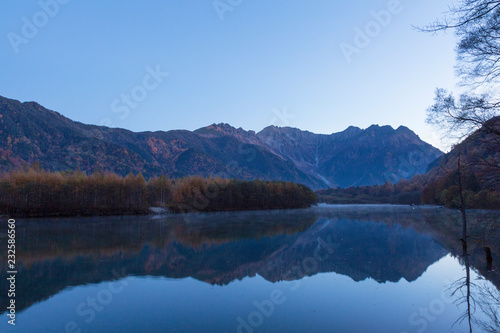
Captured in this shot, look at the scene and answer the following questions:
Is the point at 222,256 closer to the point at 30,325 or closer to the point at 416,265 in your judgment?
the point at 416,265

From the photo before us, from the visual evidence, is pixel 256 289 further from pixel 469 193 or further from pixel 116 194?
pixel 116 194

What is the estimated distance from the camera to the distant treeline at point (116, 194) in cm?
5135

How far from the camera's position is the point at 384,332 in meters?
7.00

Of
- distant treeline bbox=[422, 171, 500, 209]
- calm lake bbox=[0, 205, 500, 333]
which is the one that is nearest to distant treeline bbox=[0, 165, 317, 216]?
calm lake bbox=[0, 205, 500, 333]

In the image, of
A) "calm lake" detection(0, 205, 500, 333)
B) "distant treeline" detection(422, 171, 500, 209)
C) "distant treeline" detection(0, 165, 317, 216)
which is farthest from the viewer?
"distant treeline" detection(0, 165, 317, 216)

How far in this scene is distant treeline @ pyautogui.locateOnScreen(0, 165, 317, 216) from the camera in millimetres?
51347

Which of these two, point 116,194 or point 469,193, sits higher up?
point 116,194

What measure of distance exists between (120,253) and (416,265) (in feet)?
48.1

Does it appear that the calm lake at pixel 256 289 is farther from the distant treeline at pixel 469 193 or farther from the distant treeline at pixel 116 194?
the distant treeline at pixel 116 194

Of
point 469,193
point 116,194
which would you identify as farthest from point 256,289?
point 116,194

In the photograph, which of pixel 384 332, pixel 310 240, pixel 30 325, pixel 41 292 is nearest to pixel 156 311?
pixel 30 325

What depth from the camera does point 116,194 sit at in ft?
201

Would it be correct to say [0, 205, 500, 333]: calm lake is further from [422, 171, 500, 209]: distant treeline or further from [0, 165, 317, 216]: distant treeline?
[0, 165, 317, 216]: distant treeline

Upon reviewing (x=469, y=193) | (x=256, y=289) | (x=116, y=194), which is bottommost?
(x=256, y=289)
